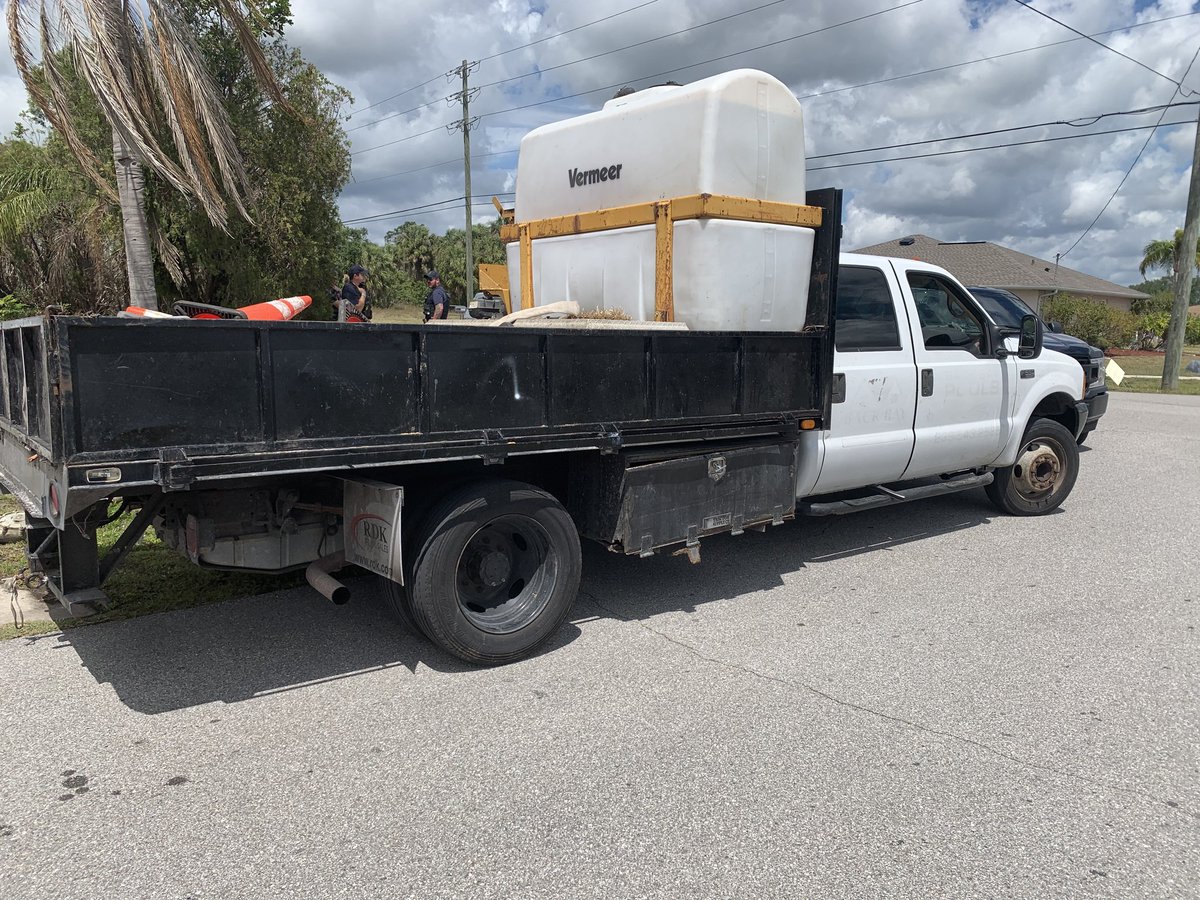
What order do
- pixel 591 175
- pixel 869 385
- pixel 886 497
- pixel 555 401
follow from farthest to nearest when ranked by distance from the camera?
pixel 886 497, pixel 869 385, pixel 591 175, pixel 555 401

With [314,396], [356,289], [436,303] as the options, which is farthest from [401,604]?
[436,303]

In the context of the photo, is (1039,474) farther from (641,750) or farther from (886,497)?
(641,750)

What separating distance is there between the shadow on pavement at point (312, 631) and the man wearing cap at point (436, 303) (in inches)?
249

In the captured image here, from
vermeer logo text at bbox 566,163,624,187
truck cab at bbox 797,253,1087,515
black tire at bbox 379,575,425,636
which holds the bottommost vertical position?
black tire at bbox 379,575,425,636

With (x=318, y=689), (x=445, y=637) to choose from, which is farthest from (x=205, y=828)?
(x=445, y=637)

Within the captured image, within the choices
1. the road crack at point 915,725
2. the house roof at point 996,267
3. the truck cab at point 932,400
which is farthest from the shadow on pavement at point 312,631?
the house roof at point 996,267

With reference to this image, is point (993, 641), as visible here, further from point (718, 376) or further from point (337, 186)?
point (337, 186)

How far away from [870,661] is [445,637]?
2228mm

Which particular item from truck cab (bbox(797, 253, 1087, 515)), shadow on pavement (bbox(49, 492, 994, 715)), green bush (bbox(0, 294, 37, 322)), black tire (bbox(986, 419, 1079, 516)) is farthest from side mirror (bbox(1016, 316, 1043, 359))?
green bush (bbox(0, 294, 37, 322))

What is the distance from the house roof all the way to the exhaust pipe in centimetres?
3562

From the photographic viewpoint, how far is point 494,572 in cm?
470

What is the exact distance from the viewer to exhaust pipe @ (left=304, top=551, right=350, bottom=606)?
4.42m

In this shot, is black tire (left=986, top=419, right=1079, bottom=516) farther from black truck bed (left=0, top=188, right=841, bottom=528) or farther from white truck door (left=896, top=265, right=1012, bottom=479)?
black truck bed (left=0, top=188, right=841, bottom=528)

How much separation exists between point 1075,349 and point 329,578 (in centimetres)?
1049
